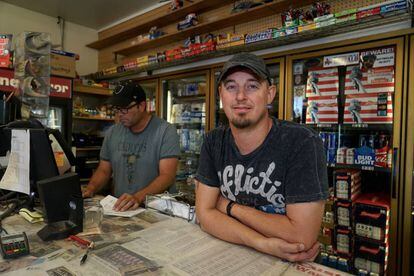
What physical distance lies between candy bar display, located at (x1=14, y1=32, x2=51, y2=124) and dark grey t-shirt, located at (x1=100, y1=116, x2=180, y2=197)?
670mm

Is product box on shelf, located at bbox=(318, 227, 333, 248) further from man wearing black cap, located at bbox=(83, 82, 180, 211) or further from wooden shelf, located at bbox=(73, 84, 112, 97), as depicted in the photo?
wooden shelf, located at bbox=(73, 84, 112, 97)

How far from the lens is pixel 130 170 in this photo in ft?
6.93

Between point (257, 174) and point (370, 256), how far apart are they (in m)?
1.53

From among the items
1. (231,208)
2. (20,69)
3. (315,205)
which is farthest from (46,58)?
(315,205)

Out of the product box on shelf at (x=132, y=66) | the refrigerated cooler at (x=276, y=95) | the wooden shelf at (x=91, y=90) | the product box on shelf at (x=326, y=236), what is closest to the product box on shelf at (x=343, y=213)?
the product box on shelf at (x=326, y=236)

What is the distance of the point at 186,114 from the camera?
11.7 feet

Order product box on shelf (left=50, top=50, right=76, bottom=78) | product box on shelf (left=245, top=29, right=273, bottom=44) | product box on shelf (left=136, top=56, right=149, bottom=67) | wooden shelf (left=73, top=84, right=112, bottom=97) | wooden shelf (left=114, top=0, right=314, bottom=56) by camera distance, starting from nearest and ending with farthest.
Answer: product box on shelf (left=245, top=29, right=273, bottom=44) → wooden shelf (left=114, top=0, right=314, bottom=56) → product box on shelf (left=50, top=50, right=76, bottom=78) → product box on shelf (left=136, top=56, right=149, bottom=67) → wooden shelf (left=73, top=84, right=112, bottom=97)

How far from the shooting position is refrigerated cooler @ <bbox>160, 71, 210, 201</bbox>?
3.43m

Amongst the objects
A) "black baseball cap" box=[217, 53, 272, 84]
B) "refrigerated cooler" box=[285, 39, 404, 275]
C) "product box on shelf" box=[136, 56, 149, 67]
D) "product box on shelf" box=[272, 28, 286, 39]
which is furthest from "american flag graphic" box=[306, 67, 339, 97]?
"product box on shelf" box=[136, 56, 149, 67]

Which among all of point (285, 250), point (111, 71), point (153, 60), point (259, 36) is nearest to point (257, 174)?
point (285, 250)

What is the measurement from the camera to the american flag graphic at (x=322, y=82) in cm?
237

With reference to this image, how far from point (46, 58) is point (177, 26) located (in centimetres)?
181

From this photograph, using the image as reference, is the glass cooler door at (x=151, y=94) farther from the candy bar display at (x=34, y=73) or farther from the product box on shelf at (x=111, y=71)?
the candy bar display at (x=34, y=73)

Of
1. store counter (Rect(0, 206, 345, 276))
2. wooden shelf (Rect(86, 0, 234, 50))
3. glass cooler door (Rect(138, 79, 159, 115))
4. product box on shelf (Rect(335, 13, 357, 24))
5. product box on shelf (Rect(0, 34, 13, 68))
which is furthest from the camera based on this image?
glass cooler door (Rect(138, 79, 159, 115))
